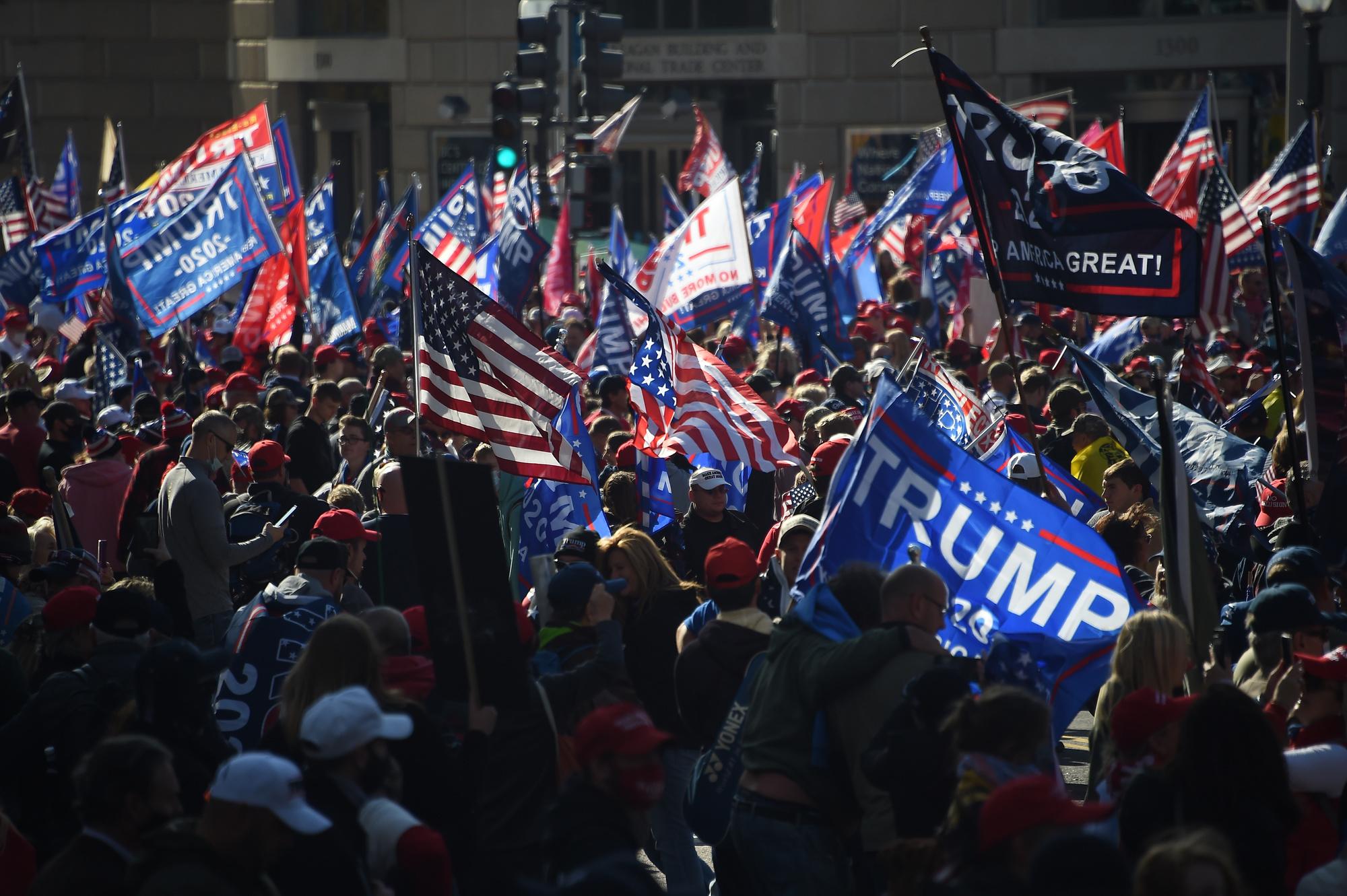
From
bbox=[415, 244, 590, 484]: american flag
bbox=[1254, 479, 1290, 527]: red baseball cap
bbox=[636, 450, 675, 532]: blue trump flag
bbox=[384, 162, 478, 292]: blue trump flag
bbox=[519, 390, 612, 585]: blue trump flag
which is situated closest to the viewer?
bbox=[415, 244, 590, 484]: american flag

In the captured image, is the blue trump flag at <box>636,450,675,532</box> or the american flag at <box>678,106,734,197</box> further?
the american flag at <box>678,106,734,197</box>

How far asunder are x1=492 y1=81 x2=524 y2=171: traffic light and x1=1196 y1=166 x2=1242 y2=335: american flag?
6.36 metres

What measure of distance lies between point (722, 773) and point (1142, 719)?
1.38 meters

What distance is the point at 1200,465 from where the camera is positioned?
325 inches

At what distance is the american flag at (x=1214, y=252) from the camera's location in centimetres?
1295

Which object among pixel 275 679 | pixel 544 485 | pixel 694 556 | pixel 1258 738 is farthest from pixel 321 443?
pixel 1258 738

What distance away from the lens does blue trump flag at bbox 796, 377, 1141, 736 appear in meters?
5.24

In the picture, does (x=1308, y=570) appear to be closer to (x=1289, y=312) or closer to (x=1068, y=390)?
(x=1068, y=390)

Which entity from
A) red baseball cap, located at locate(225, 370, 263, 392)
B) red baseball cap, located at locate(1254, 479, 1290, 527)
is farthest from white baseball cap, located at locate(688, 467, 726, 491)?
red baseball cap, located at locate(225, 370, 263, 392)

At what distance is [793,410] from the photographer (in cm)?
1140

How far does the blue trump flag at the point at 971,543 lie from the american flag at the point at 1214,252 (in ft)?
24.1

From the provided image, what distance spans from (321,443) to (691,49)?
27.5 meters

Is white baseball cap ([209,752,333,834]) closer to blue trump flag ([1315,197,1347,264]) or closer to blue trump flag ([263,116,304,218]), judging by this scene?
blue trump flag ([1315,197,1347,264])

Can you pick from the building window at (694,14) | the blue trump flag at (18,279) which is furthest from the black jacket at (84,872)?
the building window at (694,14)
